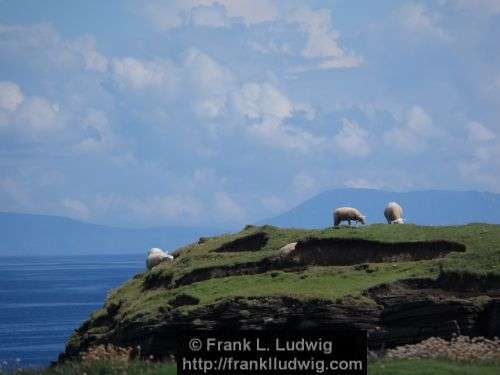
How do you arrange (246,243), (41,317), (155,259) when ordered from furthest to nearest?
(41,317) → (155,259) → (246,243)

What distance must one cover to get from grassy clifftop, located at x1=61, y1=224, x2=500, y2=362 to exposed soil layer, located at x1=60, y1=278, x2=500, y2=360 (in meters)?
0.12

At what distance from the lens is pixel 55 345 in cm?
9094

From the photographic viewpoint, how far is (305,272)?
134ft

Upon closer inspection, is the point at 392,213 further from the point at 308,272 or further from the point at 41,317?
the point at 41,317

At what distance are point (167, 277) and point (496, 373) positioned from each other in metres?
26.5

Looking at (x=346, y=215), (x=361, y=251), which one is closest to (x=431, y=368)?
(x=361, y=251)

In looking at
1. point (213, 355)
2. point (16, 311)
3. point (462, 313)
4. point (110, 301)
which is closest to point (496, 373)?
point (213, 355)

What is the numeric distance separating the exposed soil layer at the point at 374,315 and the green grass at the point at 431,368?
11786mm

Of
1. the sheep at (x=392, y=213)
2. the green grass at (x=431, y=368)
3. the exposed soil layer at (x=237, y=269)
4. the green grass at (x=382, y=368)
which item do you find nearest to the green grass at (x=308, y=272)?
the exposed soil layer at (x=237, y=269)

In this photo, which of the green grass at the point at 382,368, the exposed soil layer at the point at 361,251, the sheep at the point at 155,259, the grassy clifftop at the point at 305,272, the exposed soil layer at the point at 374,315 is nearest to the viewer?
the green grass at the point at 382,368

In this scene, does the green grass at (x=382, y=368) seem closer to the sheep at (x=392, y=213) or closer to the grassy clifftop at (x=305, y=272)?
the grassy clifftop at (x=305, y=272)

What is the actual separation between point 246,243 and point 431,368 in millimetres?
26922

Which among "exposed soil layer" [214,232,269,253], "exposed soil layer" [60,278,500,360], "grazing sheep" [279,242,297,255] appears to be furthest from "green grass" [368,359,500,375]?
"exposed soil layer" [214,232,269,253]

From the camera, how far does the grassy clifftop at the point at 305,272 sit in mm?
36156
